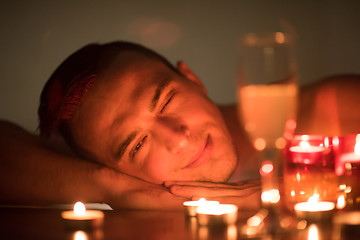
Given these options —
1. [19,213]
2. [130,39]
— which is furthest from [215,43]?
[19,213]

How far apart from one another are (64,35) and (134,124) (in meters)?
1.13

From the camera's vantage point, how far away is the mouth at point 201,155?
66.7 inches

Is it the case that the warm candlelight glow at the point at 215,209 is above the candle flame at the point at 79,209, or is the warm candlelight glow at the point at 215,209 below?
below

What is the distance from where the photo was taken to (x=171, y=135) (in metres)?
1.59

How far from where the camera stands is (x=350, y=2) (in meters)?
2.76

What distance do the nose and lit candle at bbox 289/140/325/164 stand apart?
22.4 inches

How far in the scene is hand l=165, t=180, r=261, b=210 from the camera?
1.30m

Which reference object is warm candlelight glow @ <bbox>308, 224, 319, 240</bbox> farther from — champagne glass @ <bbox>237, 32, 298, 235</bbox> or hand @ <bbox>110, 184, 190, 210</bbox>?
hand @ <bbox>110, 184, 190, 210</bbox>

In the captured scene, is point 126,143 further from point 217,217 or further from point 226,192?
point 217,217

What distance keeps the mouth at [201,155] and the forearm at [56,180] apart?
0.20 metres

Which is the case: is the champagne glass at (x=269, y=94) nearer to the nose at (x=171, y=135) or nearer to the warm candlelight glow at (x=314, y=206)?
the warm candlelight glow at (x=314, y=206)

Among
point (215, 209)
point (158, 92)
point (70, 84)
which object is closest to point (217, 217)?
point (215, 209)

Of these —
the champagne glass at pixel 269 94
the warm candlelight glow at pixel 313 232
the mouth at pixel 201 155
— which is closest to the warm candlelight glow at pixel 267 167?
the champagne glass at pixel 269 94

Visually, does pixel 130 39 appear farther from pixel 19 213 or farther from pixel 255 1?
pixel 19 213
